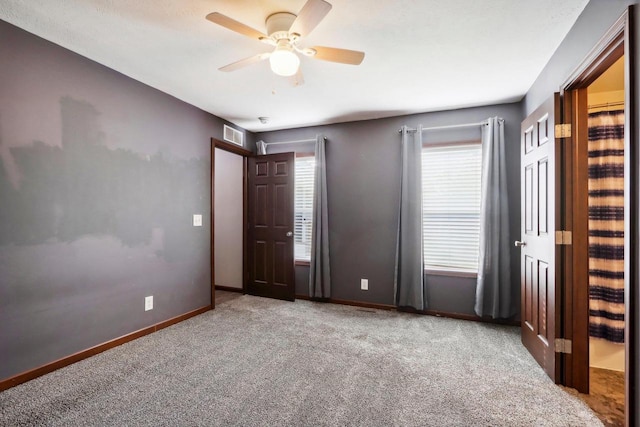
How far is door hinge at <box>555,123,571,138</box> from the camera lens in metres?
2.12

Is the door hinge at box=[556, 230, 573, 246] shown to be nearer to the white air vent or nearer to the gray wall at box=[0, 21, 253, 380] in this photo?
the gray wall at box=[0, 21, 253, 380]

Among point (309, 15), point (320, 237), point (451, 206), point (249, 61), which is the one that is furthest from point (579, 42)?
point (320, 237)

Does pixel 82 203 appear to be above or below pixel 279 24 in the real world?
below

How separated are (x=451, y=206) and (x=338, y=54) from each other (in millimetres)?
2405

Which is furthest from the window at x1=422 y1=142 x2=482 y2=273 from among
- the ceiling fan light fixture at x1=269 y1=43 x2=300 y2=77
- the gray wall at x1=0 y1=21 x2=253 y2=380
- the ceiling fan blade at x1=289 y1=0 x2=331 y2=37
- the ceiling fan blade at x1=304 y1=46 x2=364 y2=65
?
the gray wall at x1=0 y1=21 x2=253 y2=380

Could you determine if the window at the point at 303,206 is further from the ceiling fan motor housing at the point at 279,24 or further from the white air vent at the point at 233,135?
the ceiling fan motor housing at the point at 279,24

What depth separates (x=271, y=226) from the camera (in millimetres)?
4352

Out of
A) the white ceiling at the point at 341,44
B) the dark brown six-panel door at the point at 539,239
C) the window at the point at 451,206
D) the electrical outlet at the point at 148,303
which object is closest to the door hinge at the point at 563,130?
the dark brown six-panel door at the point at 539,239

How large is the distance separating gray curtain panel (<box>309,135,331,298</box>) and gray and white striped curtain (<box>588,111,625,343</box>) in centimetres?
270

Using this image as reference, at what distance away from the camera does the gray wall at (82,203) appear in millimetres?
2072

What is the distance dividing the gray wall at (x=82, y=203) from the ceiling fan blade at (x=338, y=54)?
197 centimetres

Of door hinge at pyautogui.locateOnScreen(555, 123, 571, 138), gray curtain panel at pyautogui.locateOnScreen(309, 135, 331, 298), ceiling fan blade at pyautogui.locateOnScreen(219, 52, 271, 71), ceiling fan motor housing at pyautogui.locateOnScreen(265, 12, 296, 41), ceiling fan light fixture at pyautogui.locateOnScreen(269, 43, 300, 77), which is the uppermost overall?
ceiling fan motor housing at pyautogui.locateOnScreen(265, 12, 296, 41)

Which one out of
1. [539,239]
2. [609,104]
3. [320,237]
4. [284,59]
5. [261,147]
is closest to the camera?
[284,59]

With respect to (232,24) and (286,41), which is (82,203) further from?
(286,41)
